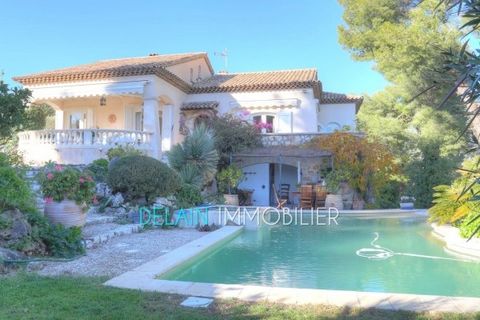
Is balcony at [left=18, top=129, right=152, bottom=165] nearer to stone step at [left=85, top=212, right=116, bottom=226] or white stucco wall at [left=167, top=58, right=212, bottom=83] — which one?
white stucco wall at [left=167, top=58, right=212, bottom=83]

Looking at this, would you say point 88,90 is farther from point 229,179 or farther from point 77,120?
point 229,179

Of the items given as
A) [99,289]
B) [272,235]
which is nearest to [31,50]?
[272,235]

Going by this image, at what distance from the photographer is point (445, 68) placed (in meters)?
2.52

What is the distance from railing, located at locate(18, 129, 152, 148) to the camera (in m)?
19.7

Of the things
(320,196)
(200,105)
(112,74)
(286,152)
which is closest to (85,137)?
(112,74)

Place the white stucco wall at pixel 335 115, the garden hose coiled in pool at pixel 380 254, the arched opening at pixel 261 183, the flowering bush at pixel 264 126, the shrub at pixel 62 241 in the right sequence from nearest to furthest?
1. the shrub at pixel 62 241
2. the garden hose coiled in pool at pixel 380 254
3. the flowering bush at pixel 264 126
4. the arched opening at pixel 261 183
5. the white stucco wall at pixel 335 115

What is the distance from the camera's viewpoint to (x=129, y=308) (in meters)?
4.41

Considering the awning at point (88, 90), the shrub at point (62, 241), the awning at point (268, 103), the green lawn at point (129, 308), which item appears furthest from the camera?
the awning at point (268, 103)

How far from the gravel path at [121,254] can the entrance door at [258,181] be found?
471 inches

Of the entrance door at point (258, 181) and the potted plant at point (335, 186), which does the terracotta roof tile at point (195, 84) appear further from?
the potted plant at point (335, 186)

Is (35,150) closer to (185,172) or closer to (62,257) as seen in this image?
(185,172)

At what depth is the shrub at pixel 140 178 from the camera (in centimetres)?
1284

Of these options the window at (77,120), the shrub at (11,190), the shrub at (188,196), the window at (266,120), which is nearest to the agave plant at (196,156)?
the shrub at (188,196)

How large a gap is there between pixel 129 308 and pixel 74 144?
1695cm
